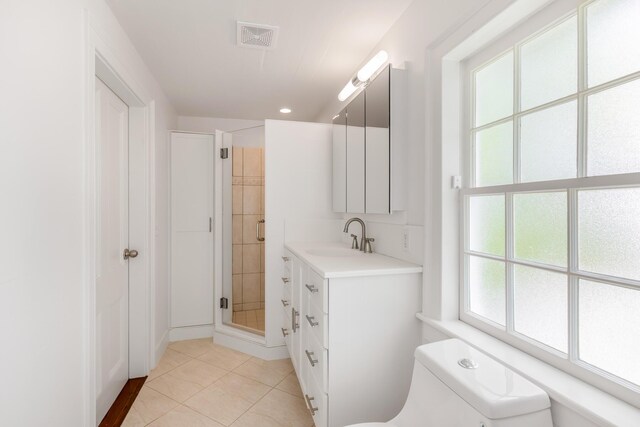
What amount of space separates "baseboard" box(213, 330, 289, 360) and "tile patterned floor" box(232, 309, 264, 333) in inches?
4.1

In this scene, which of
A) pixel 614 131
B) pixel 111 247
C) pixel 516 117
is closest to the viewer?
pixel 614 131

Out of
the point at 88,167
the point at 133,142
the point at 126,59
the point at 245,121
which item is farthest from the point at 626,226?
the point at 245,121

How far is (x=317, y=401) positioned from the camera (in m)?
1.54

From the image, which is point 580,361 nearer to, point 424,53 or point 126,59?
point 424,53

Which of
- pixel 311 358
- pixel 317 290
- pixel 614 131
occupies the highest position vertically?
pixel 614 131

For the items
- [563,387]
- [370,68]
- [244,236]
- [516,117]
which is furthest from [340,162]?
[563,387]

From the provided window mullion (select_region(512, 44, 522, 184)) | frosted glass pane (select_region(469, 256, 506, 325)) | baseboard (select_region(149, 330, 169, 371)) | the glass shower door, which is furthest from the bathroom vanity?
baseboard (select_region(149, 330, 169, 371))

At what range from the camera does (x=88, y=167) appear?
137 centimetres

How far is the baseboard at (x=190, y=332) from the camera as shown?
9.70 ft

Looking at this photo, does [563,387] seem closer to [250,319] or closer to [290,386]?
[290,386]

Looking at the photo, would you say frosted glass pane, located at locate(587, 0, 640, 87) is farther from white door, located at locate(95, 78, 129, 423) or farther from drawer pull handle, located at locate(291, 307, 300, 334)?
white door, located at locate(95, 78, 129, 423)

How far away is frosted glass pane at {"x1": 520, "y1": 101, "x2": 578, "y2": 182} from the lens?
96 centimetres

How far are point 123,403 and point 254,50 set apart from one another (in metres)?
2.43

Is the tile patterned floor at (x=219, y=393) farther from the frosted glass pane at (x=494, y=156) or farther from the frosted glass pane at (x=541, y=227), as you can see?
the frosted glass pane at (x=494, y=156)
